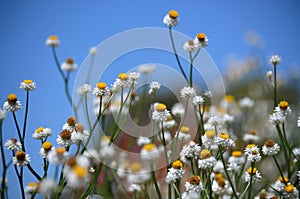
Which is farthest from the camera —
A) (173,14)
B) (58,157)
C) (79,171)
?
(173,14)

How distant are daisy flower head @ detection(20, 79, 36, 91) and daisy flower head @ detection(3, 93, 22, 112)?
0.05 meters

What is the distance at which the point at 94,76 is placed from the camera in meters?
1.77

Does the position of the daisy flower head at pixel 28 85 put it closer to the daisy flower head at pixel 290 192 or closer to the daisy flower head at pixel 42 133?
the daisy flower head at pixel 42 133

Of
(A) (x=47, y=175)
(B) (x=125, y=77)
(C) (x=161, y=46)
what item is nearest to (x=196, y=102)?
(B) (x=125, y=77)

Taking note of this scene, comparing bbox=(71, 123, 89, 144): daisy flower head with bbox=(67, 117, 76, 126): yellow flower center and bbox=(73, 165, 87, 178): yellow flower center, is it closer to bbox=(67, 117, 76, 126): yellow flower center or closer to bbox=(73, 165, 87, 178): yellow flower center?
bbox=(67, 117, 76, 126): yellow flower center

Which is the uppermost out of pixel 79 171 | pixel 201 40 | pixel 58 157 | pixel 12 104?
pixel 201 40

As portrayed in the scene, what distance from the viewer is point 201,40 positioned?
61.0 inches

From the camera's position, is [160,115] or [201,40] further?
[201,40]

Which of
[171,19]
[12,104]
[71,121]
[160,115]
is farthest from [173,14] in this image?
[12,104]

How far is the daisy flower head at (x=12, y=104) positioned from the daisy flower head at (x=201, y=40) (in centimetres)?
68

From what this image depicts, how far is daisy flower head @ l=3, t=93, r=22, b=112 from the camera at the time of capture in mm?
1351

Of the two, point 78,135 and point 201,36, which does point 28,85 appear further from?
point 201,36

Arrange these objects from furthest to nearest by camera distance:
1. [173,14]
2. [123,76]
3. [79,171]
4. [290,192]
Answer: [173,14]
[123,76]
[290,192]
[79,171]

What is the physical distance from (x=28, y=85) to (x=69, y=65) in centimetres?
18
